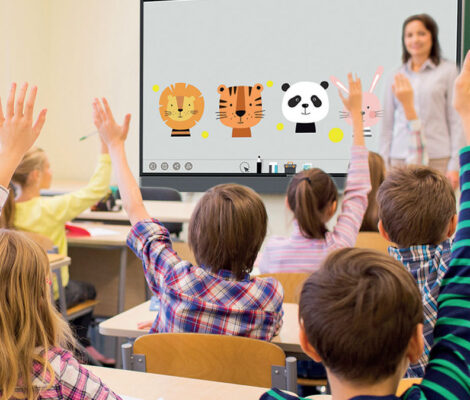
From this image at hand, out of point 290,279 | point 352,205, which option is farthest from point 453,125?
point 290,279

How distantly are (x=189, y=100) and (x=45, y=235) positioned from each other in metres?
1.48

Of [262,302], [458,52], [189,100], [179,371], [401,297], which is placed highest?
[458,52]

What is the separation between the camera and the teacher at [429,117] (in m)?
2.39

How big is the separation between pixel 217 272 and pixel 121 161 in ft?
1.65

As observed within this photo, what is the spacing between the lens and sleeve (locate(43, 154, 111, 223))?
2.95 metres

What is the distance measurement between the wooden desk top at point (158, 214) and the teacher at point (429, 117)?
163 centimetres

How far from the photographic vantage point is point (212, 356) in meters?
1.31

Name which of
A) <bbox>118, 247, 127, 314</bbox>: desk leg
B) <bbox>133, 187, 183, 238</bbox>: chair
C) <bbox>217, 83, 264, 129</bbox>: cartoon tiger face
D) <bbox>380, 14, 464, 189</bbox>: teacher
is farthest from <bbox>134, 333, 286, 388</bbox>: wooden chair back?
<bbox>133, 187, 183, 238</bbox>: chair

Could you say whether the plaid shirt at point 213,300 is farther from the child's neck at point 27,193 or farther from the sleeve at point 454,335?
the child's neck at point 27,193

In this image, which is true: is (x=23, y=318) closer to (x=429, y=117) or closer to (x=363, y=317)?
(x=363, y=317)

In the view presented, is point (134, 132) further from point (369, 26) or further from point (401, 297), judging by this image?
point (401, 297)

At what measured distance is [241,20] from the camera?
6.29 ft

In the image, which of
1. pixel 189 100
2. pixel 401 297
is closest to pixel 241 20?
pixel 189 100

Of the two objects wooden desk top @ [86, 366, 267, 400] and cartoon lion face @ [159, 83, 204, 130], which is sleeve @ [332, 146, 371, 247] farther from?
Result: wooden desk top @ [86, 366, 267, 400]
